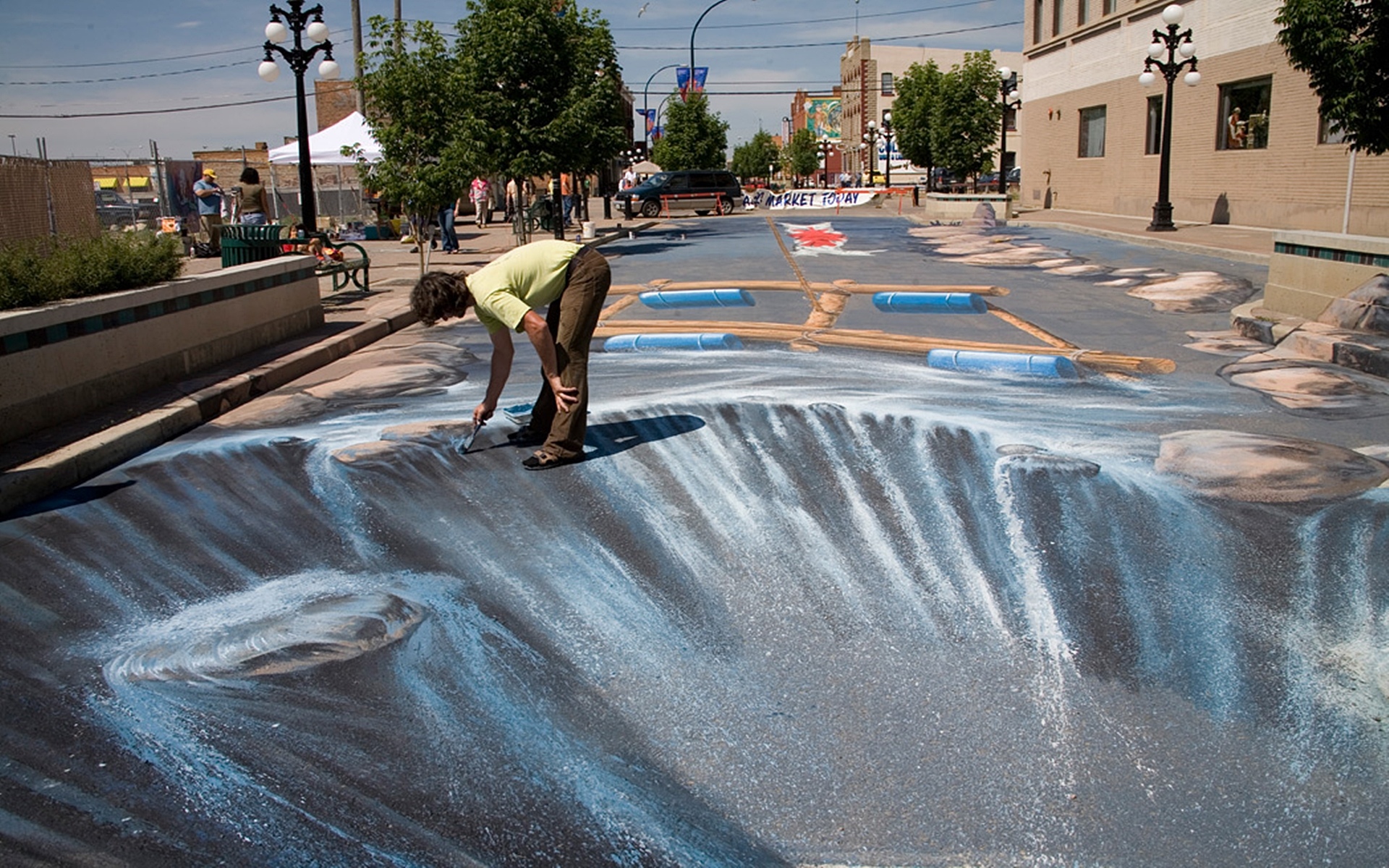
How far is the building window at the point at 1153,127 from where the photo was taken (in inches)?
1170

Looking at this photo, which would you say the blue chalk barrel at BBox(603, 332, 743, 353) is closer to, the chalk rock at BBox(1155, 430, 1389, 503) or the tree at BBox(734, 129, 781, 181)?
the chalk rock at BBox(1155, 430, 1389, 503)

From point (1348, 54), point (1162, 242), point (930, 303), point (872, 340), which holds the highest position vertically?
point (1348, 54)

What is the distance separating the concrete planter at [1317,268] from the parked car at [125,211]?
71.5 feet

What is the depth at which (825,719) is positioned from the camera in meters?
3.44

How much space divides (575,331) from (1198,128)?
26.1 metres

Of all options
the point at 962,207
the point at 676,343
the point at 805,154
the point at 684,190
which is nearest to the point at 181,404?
the point at 676,343

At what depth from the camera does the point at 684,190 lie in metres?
40.1

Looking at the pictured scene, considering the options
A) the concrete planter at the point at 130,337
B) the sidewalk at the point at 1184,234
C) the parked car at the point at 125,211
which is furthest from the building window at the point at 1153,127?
the concrete planter at the point at 130,337

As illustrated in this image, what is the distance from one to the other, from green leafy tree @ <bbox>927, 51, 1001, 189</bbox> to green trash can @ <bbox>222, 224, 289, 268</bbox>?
34024mm

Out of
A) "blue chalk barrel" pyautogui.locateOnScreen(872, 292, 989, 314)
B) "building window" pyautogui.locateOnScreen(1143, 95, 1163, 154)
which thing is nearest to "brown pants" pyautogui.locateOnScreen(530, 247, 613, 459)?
"blue chalk barrel" pyautogui.locateOnScreen(872, 292, 989, 314)

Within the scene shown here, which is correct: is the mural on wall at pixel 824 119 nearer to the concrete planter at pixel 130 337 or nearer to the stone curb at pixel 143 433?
the concrete planter at pixel 130 337

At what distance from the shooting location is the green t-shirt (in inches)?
213

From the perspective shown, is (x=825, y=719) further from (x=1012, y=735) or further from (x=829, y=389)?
(x=829, y=389)

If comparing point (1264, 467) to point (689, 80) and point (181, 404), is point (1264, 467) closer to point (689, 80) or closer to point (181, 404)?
point (181, 404)
